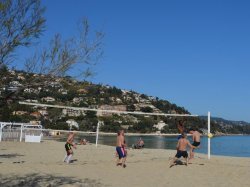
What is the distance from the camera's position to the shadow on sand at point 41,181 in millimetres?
8602

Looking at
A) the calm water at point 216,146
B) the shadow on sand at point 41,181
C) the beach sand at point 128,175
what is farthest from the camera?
the calm water at point 216,146

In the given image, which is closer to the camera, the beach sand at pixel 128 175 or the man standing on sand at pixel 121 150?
the beach sand at pixel 128 175

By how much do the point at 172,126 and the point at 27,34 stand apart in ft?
204

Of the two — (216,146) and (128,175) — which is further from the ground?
(216,146)

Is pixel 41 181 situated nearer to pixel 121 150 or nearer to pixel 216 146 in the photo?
pixel 121 150

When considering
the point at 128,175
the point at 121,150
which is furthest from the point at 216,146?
the point at 128,175

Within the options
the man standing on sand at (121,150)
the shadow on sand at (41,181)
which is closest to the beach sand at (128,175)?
the shadow on sand at (41,181)

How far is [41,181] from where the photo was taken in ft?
29.8

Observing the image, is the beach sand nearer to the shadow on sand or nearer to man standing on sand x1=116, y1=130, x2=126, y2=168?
the shadow on sand

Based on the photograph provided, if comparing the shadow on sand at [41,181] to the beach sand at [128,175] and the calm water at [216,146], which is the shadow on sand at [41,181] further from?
the calm water at [216,146]

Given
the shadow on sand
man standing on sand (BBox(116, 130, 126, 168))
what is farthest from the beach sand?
man standing on sand (BBox(116, 130, 126, 168))

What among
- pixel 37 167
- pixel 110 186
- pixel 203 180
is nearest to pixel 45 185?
pixel 110 186

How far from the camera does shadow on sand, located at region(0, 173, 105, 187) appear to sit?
860 cm

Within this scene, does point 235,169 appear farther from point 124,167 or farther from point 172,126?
point 172,126
